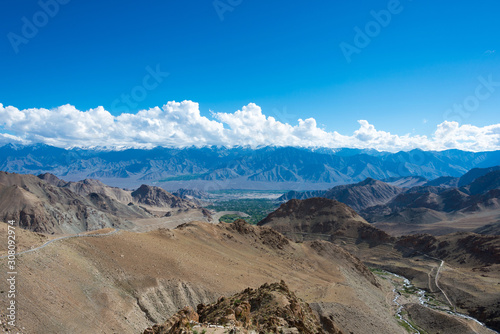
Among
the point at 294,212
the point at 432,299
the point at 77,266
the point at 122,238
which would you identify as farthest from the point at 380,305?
the point at 294,212

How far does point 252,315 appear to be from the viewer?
34.4 metres

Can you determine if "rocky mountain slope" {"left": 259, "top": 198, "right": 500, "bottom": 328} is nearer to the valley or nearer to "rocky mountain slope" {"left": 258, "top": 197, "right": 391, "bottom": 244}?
"rocky mountain slope" {"left": 258, "top": 197, "right": 391, "bottom": 244}

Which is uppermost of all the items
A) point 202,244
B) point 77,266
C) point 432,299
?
point 77,266

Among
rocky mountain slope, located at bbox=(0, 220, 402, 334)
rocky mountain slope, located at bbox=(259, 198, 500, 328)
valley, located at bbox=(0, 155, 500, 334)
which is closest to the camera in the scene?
valley, located at bbox=(0, 155, 500, 334)

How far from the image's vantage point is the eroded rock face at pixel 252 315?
27844 mm

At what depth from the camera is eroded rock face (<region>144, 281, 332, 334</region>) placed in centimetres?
2784

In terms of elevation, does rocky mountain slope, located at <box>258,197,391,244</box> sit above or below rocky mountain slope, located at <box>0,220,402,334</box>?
below

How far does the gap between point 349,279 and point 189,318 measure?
62554mm

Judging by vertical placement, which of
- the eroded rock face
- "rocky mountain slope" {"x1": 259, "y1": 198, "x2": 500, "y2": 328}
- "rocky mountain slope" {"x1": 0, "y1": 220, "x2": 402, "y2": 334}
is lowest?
"rocky mountain slope" {"x1": 259, "y1": 198, "x2": 500, "y2": 328}

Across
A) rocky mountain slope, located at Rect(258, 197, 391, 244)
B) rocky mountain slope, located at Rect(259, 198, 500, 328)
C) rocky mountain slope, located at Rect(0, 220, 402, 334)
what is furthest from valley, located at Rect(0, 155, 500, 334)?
rocky mountain slope, located at Rect(258, 197, 391, 244)

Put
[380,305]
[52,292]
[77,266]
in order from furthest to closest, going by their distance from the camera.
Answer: [380,305] < [77,266] < [52,292]

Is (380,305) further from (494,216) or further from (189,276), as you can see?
(494,216)

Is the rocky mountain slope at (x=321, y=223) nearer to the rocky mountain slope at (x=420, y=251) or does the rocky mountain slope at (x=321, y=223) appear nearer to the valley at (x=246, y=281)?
the rocky mountain slope at (x=420, y=251)

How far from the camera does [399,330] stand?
191 ft
